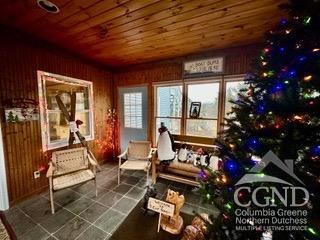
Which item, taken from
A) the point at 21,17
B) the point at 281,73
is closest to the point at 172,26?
the point at 281,73

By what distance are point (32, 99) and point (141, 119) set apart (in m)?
2.07

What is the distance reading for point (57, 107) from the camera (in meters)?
2.90

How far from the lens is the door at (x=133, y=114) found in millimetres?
3713

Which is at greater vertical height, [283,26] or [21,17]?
[21,17]

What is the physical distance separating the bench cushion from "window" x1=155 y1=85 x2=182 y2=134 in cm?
175

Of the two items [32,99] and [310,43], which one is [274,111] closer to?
[310,43]

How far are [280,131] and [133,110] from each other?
10.7 feet

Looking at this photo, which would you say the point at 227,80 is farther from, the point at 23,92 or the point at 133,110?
the point at 23,92

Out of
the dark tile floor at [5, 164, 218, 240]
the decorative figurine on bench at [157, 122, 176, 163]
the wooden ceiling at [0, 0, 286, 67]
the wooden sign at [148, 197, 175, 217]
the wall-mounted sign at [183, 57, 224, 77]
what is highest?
the wooden ceiling at [0, 0, 286, 67]

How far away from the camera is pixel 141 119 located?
3773mm

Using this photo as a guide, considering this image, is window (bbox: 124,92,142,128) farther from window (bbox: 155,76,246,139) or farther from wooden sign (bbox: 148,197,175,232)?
wooden sign (bbox: 148,197,175,232)

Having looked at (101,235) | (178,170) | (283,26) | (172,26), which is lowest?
(101,235)

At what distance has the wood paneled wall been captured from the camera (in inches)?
86.0

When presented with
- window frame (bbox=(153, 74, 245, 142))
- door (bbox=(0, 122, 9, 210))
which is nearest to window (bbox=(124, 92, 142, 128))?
window frame (bbox=(153, 74, 245, 142))
